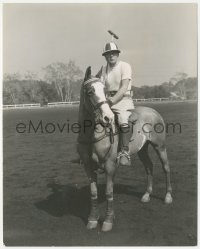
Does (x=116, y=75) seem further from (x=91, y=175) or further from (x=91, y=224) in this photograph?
(x=91, y=224)

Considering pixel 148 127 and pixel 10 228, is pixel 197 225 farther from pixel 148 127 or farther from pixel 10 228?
pixel 10 228

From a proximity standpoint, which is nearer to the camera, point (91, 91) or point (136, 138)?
point (91, 91)

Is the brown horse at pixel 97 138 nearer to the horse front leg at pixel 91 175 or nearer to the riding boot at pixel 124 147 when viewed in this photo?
the horse front leg at pixel 91 175

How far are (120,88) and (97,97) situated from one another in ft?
2.99

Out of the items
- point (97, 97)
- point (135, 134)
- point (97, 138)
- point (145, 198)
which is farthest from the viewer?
point (145, 198)

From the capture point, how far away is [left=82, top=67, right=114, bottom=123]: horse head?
501 centimetres

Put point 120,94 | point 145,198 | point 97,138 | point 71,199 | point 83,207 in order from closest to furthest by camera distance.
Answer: point 97,138 < point 120,94 < point 83,207 < point 145,198 < point 71,199

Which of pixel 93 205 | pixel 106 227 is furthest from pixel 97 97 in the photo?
pixel 106 227

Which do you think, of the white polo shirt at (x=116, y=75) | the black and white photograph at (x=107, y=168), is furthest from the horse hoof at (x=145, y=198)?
the white polo shirt at (x=116, y=75)

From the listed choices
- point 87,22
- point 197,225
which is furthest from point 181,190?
point 87,22

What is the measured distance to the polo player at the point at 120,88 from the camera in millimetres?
5824

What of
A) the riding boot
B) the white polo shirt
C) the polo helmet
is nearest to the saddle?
the riding boot

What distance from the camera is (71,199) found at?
752 cm

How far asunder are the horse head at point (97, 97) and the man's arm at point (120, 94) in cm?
54
